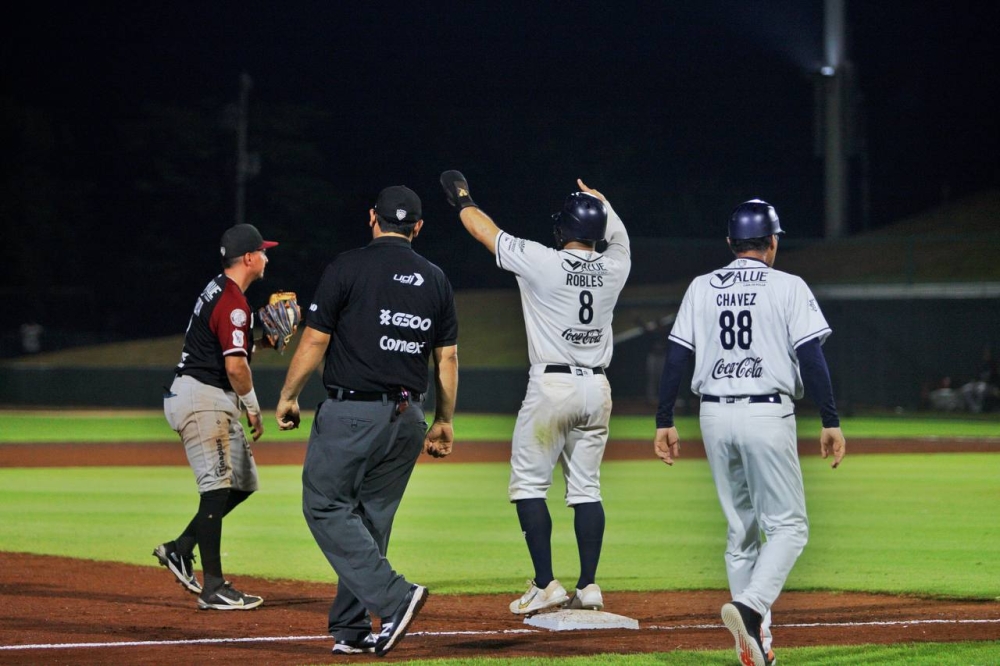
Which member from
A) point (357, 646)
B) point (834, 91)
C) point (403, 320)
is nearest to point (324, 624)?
point (357, 646)

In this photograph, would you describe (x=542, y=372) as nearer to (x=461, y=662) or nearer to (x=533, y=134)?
(x=461, y=662)

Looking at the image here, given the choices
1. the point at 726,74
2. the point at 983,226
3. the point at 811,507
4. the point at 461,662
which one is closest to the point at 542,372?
the point at 461,662

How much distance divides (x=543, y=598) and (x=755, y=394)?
1593 mm

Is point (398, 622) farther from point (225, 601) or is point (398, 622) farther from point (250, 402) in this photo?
point (250, 402)

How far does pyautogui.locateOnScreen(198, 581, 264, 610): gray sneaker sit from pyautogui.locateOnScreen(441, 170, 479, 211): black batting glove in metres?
2.42

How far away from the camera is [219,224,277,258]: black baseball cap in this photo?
7.23 meters

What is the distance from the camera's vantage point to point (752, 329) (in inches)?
221

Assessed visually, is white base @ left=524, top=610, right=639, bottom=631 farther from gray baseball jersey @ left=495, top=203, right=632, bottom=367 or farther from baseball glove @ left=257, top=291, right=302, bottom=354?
baseball glove @ left=257, top=291, right=302, bottom=354

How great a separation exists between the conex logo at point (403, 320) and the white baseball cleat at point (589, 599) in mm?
1603

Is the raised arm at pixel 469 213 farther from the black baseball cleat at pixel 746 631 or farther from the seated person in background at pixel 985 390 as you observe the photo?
the seated person in background at pixel 985 390

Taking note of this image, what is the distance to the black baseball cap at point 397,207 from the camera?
587cm

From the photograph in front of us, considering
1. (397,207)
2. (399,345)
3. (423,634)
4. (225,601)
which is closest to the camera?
(399,345)

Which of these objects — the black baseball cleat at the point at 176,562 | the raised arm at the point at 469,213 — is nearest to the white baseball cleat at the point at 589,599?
the raised arm at the point at 469,213

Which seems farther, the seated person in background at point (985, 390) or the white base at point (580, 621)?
the seated person in background at point (985, 390)
